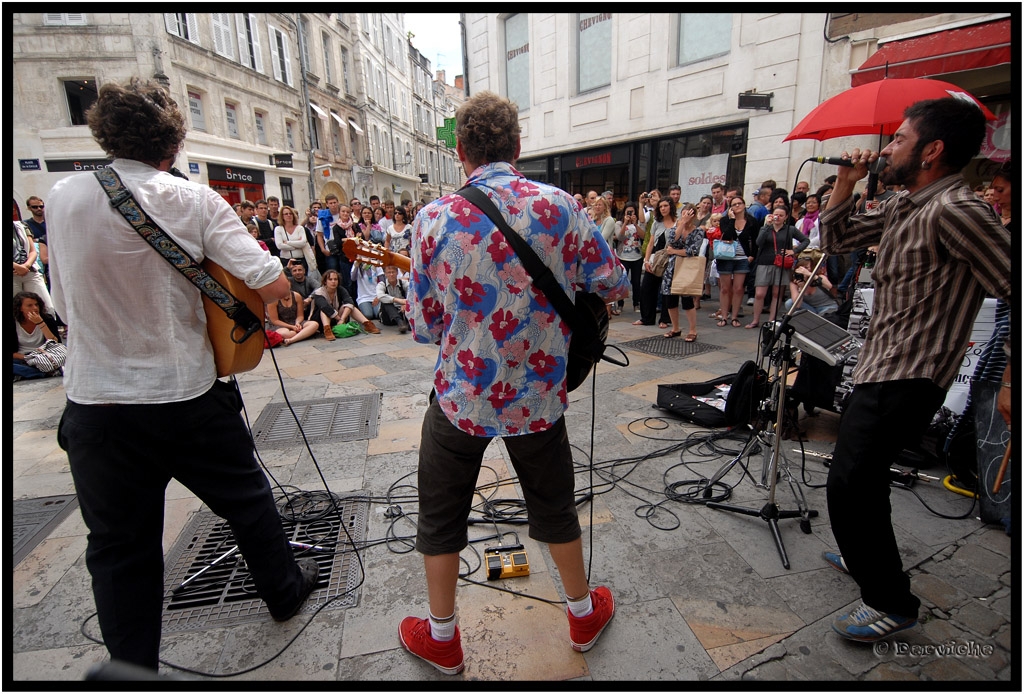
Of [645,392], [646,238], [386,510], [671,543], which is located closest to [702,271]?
[646,238]

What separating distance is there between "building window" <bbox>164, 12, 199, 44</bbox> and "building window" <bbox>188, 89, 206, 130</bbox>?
1638 millimetres

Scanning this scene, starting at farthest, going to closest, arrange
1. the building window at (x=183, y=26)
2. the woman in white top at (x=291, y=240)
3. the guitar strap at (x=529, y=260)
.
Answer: the building window at (x=183, y=26)
the woman in white top at (x=291, y=240)
the guitar strap at (x=529, y=260)

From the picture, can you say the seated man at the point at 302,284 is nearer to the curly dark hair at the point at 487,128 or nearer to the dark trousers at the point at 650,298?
the dark trousers at the point at 650,298

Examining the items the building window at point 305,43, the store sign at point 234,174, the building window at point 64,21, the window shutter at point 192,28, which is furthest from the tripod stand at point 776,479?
the building window at point 305,43

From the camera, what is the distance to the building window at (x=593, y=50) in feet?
39.3

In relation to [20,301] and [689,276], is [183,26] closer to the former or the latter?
[20,301]

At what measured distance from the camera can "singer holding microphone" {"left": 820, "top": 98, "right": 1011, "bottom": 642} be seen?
5.94 ft

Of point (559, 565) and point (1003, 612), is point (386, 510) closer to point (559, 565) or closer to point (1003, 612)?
point (559, 565)

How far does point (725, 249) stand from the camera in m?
7.42

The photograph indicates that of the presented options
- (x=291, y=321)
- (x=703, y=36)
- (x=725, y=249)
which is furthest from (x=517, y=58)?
(x=291, y=321)

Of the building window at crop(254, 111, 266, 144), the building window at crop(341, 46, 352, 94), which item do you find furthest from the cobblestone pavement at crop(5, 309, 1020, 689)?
the building window at crop(341, 46, 352, 94)

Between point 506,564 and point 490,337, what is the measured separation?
4.38ft

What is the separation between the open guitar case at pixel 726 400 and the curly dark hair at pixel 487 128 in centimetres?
271

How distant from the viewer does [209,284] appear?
5.93ft
